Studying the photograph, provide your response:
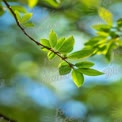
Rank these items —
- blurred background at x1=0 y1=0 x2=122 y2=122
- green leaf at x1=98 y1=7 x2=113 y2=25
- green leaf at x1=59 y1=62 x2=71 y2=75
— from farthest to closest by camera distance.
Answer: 1. blurred background at x1=0 y1=0 x2=122 y2=122
2. green leaf at x1=98 y1=7 x2=113 y2=25
3. green leaf at x1=59 y1=62 x2=71 y2=75

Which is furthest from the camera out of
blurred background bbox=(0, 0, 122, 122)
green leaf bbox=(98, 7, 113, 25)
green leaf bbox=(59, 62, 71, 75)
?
blurred background bbox=(0, 0, 122, 122)

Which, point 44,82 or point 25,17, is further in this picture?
point 44,82

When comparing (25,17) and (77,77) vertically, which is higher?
(25,17)

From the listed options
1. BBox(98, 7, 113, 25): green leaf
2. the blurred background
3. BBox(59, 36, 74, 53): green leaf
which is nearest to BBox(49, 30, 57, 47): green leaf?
BBox(59, 36, 74, 53): green leaf

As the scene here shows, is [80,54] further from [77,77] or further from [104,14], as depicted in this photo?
[104,14]

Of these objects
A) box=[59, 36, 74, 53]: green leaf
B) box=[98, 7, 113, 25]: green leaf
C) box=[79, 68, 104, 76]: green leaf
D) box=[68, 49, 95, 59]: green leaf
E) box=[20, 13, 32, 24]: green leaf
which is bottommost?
box=[79, 68, 104, 76]: green leaf

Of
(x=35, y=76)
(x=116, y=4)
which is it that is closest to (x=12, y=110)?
(x=35, y=76)

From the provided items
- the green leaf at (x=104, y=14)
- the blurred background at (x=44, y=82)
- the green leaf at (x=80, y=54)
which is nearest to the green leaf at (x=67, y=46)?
the green leaf at (x=80, y=54)

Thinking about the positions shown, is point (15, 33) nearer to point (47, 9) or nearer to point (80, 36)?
point (47, 9)

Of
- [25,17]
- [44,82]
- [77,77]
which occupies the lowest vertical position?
[77,77]

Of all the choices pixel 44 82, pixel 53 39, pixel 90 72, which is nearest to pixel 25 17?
pixel 53 39

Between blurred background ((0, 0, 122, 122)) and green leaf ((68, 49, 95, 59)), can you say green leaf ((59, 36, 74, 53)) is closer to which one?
green leaf ((68, 49, 95, 59))
